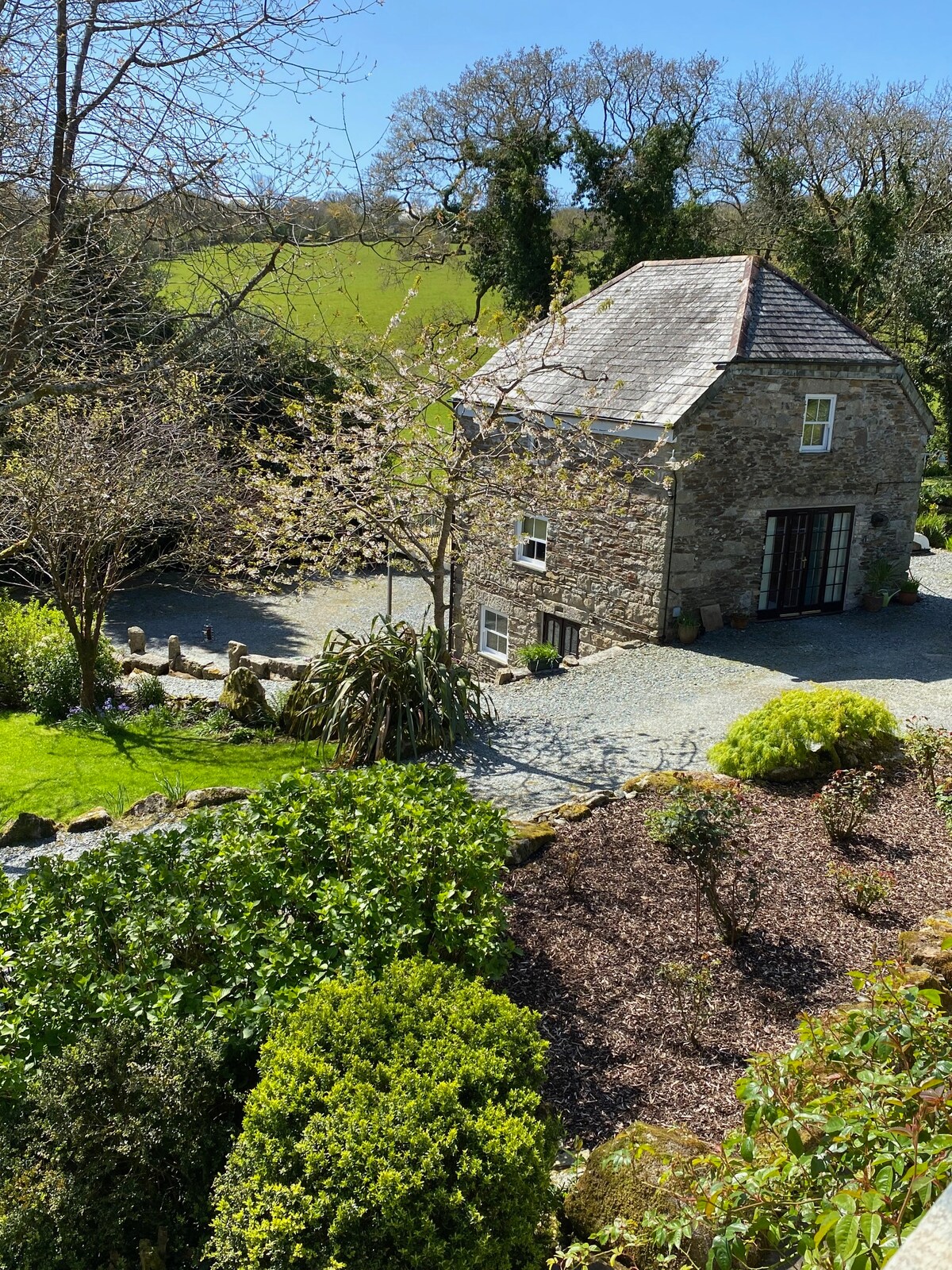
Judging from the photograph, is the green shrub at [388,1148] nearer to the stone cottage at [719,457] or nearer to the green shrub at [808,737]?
the green shrub at [808,737]

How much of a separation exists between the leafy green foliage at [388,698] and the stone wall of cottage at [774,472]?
5.54 meters

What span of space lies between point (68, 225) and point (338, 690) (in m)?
6.22

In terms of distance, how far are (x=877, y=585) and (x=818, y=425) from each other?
338 centimetres

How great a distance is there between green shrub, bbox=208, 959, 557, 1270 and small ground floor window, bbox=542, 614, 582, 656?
44.6 feet

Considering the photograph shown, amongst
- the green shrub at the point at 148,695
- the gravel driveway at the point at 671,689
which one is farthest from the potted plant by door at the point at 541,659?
the green shrub at the point at 148,695

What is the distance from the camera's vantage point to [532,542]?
1817 cm

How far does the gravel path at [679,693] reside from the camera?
1038 cm

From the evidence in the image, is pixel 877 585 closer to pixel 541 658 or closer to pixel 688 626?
pixel 688 626

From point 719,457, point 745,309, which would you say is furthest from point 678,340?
point 719,457

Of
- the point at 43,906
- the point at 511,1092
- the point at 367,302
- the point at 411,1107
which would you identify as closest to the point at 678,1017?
the point at 511,1092

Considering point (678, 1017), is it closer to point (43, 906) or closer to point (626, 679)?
point (43, 906)

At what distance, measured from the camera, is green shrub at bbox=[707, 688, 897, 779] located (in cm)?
881

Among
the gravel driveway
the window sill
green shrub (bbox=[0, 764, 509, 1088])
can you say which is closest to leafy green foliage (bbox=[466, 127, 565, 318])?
the window sill

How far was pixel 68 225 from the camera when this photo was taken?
19.6 ft
